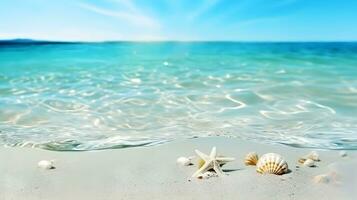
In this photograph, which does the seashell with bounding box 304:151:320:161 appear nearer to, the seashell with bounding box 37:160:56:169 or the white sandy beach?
the white sandy beach

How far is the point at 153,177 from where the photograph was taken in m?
2.97

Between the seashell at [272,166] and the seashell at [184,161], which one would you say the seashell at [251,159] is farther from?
the seashell at [184,161]

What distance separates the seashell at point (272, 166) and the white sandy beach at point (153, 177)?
0.05 m

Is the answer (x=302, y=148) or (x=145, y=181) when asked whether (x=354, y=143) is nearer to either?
(x=302, y=148)

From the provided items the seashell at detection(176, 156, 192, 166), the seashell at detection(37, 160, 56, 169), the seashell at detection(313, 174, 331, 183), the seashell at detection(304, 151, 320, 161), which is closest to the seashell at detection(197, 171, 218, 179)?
the seashell at detection(176, 156, 192, 166)

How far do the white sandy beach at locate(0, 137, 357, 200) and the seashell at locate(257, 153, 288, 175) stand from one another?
0.05 meters

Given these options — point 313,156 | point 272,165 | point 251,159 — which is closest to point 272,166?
point 272,165

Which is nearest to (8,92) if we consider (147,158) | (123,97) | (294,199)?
(123,97)

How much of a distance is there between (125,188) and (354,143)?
2245 millimetres

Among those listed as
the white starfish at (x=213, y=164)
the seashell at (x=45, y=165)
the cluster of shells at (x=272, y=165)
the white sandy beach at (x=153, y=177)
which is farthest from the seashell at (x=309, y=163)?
the seashell at (x=45, y=165)

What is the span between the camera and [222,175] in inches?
116

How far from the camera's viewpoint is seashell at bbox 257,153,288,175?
2.95 meters

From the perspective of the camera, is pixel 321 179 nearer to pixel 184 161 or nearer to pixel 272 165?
pixel 272 165

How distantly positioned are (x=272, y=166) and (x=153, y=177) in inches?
30.6
